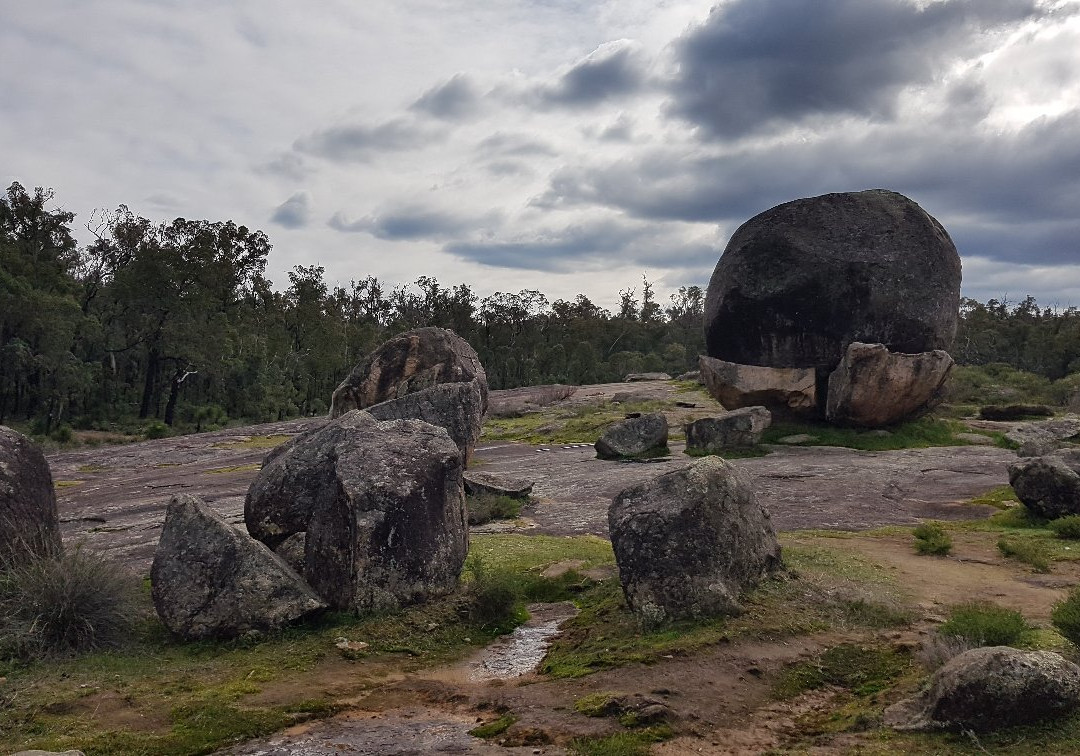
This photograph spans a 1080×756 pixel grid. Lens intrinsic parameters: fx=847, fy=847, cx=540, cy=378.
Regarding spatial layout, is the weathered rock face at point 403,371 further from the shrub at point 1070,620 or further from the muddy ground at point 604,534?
the shrub at point 1070,620

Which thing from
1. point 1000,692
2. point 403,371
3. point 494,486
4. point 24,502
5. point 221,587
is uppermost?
point 403,371

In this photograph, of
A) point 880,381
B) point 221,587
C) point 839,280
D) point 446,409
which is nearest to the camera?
point 221,587

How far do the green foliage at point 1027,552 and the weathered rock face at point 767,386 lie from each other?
1321 cm

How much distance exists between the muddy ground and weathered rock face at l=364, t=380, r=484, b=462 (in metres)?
Answer: 2.49

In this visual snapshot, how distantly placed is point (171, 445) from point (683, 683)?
→ 37689mm

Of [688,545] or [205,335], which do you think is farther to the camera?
[205,335]

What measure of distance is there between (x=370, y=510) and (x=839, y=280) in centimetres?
2023

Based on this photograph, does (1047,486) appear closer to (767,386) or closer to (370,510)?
(767,386)

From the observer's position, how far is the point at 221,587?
10.2 metres

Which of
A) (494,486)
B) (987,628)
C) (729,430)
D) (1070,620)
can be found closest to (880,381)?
(729,430)

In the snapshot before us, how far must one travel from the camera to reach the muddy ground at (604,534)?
7.45m

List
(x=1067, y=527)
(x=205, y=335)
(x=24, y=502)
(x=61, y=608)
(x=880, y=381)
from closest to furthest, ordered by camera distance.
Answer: (x=61, y=608) < (x=24, y=502) < (x=1067, y=527) < (x=880, y=381) < (x=205, y=335)

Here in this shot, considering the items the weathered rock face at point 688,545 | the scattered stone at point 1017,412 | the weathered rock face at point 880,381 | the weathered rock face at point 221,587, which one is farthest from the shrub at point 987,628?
the scattered stone at point 1017,412

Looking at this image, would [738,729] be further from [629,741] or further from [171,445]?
[171,445]
